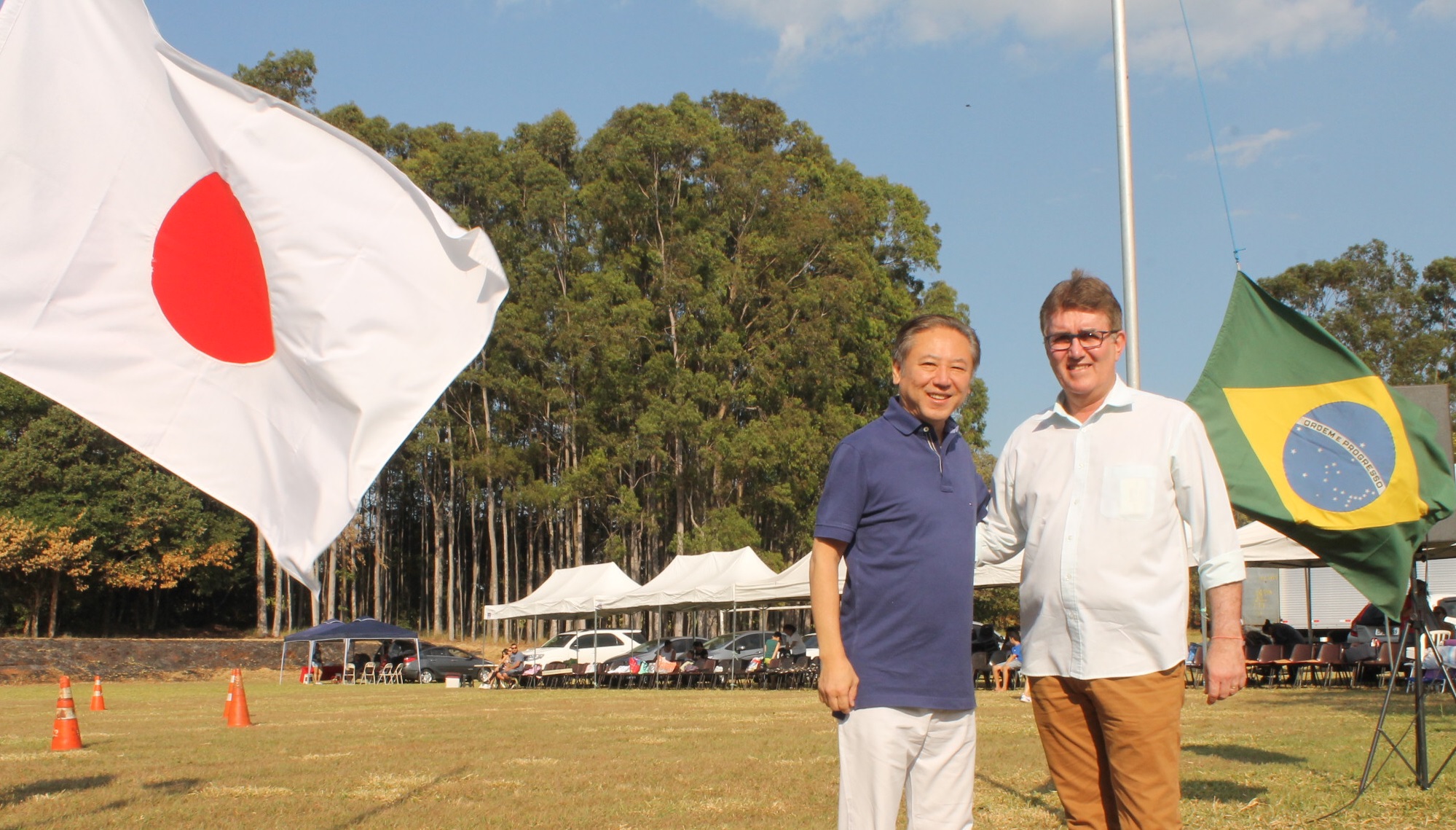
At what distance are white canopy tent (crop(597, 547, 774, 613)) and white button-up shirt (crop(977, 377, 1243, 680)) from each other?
21.5 m

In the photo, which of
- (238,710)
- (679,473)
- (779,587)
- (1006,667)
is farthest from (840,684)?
(679,473)

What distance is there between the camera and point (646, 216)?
1617 inches

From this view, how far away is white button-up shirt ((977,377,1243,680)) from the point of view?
11.2 ft

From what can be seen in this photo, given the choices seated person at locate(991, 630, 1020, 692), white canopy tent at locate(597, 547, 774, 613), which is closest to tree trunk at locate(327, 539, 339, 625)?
white canopy tent at locate(597, 547, 774, 613)

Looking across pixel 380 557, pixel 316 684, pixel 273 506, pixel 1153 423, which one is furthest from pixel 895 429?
pixel 380 557

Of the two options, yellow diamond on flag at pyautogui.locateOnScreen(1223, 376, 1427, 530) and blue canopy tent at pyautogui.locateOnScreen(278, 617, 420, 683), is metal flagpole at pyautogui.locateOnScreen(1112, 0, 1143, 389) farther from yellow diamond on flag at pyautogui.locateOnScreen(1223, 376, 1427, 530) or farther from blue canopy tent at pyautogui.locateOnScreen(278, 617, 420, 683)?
blue canopy tent at pyautogui.locateOnScreen(278, 617, 420, 683)

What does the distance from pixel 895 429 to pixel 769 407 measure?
37644 millimetres

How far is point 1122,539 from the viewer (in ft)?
11.3

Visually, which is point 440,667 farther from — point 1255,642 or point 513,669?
point 1255,642

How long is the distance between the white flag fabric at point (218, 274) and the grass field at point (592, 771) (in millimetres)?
2701

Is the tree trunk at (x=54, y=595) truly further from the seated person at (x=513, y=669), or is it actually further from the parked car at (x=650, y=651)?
the parked car at (x=650, y=651)

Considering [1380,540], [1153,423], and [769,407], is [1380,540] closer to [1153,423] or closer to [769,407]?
[1153,423]

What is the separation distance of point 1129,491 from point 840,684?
102 cm

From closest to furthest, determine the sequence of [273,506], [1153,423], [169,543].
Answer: [1153,423] < [273,506] < [169,543]
